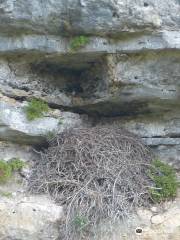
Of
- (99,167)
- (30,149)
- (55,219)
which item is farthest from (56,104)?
(55,219)

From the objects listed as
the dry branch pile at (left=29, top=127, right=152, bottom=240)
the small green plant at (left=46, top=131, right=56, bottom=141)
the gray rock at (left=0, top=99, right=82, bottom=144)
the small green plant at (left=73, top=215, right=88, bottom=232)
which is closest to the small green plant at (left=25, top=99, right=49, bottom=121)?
the gray rock at (left=0, top=99, right=82, bottom=144)

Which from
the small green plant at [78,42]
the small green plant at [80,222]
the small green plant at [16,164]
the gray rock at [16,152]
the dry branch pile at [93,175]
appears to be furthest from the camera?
the gray rock at [16,152]

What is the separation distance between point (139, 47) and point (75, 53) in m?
0.60

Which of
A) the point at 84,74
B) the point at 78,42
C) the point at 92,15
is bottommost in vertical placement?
the point at 84,74

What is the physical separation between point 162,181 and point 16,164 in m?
1.38

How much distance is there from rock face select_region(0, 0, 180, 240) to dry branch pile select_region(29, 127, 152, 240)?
17 centimetres

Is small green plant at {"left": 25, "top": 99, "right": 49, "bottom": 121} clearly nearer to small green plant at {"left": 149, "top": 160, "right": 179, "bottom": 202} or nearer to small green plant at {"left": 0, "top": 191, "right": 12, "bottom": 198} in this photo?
small green plant at {"left": 0, "top": 191, "right": 12, "bottom": 198}

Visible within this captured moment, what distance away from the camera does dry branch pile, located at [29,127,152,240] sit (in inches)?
179

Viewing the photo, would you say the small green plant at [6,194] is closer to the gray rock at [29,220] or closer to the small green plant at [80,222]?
the gray rock at [29,220]

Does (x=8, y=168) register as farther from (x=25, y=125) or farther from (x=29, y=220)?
(x=29, y=220)

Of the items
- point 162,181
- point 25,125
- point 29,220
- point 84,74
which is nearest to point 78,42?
point 84,74

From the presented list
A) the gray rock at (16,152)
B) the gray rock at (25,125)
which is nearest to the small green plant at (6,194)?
the gray rock at (16,152)

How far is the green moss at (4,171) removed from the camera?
4.91 m

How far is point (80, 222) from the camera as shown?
443 centimetres
